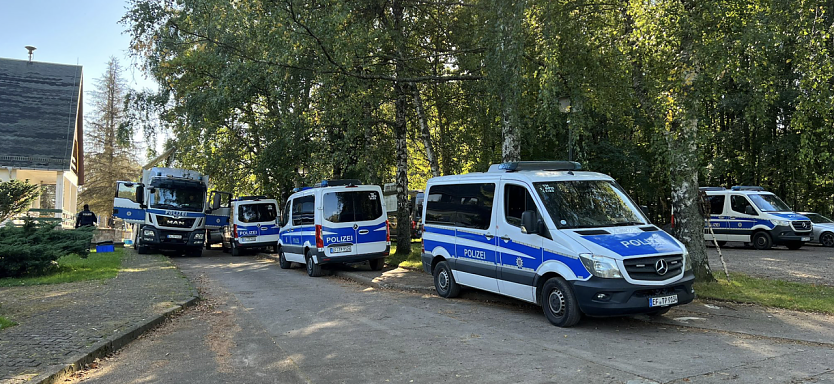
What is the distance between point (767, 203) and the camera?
20.8 m

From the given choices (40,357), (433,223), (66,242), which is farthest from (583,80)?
(66,242)

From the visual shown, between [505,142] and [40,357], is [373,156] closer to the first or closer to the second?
[505,142]

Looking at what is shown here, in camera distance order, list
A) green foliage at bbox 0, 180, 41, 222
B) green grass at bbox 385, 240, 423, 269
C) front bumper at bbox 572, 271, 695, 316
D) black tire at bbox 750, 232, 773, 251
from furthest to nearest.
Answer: black tire at bbox 750, 232, 773, 251 < green grass at bbox 385, 240, 423, 269 < green foliage at bbox 0, 180, 41, 222 < front bumper at bbox 572, 271, 695, 316

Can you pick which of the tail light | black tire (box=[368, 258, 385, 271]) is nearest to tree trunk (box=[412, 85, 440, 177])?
black tire (box=[368, 258, 385, 271])

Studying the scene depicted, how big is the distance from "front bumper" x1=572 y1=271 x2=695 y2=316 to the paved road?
1.05ft

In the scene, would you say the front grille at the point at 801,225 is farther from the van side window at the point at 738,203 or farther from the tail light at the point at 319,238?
the tail light at the point at 319,238

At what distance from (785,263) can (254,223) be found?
57.8 ft

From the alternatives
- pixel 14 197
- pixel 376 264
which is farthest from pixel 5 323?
pixel 376 264

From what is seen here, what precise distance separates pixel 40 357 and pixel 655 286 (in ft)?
23.1

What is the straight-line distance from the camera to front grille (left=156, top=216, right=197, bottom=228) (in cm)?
2128

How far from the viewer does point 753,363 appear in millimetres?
5688

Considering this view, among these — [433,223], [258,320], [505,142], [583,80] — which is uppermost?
[583,80]

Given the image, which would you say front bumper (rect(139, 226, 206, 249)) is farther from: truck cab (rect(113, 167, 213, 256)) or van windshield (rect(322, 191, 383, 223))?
van windshield (rect(322, 191, 383, 223))

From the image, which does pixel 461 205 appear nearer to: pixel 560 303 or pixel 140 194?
pixel 560 303
